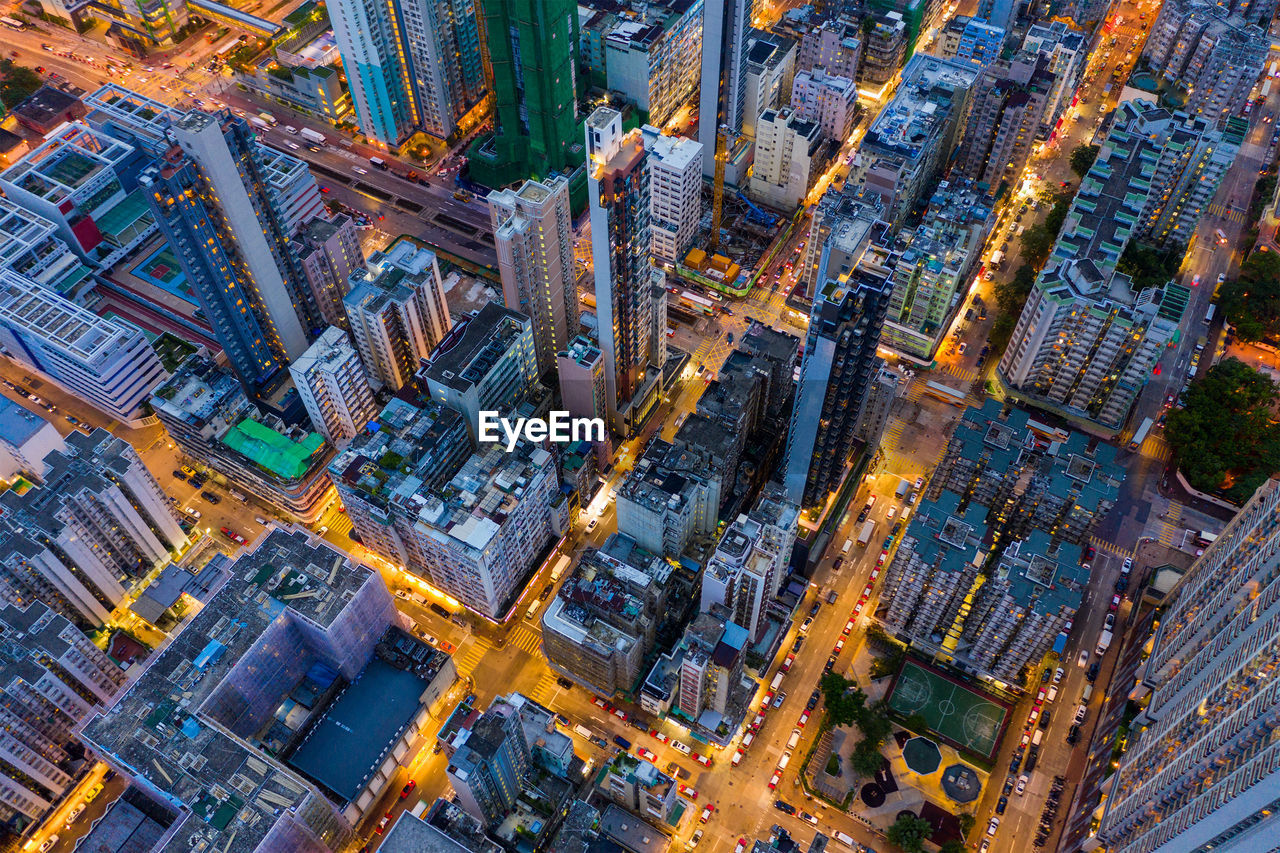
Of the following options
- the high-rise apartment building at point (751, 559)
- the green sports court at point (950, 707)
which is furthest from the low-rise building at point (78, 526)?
the green sports court at point (950, 707)

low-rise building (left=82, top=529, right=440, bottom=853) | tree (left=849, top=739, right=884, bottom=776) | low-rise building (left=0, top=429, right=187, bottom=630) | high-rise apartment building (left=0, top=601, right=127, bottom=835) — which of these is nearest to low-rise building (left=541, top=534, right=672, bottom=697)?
low-rise building (left=82, top=529, right=440, bottom=853)

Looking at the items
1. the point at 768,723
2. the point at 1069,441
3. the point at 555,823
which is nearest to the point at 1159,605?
the point at 1069,441

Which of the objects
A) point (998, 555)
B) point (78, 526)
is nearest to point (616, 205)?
point (998, 555)

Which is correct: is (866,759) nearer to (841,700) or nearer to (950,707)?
(841,700)

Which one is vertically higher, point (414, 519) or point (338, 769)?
point (414, 519)

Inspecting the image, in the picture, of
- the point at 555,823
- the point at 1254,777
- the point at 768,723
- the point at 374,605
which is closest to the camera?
the point at 1254,777

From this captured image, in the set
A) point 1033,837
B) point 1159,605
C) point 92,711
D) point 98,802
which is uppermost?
point 1159,605

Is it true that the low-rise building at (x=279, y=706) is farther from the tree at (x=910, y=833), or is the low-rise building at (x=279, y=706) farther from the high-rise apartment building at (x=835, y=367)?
the tree at (x=910, y=833)

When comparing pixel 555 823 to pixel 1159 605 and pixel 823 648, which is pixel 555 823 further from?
pixel 1159 605
